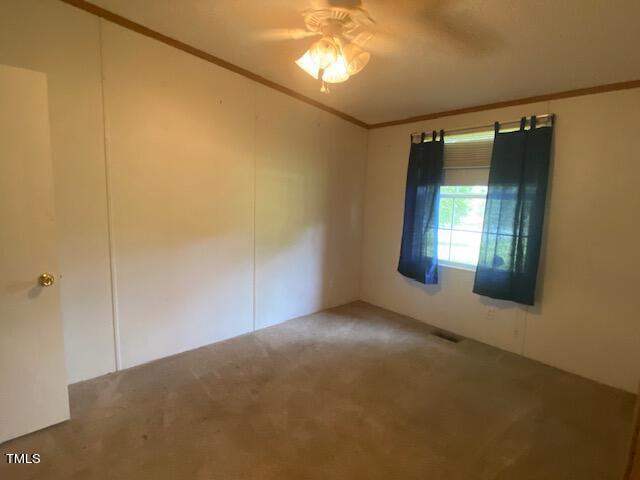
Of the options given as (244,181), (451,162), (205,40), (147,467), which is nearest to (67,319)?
(147,467)

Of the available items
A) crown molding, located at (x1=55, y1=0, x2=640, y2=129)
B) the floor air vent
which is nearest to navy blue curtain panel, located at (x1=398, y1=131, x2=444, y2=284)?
crown molding, located at (x1=55, y1=0, x2=640, y2=129)

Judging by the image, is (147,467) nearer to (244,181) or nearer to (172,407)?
(172,407)

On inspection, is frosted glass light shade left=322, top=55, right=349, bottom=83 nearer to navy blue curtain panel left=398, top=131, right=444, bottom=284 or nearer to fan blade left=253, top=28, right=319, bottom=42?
fan blade left=253, top=28, right=319, bottom=42

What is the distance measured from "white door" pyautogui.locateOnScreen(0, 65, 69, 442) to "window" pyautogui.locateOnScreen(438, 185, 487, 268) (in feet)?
11.0

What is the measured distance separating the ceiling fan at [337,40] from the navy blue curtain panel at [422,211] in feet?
5.63

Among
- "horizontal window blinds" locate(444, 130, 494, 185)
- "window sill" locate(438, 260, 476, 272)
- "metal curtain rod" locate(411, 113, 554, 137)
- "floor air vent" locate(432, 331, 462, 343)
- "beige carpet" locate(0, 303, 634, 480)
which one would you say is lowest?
"beige carpet" locate(0, 303, 634, 480)

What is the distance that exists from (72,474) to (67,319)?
1048 millimetres

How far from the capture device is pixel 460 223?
3.49m

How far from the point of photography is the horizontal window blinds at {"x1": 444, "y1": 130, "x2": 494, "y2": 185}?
3.19 metres

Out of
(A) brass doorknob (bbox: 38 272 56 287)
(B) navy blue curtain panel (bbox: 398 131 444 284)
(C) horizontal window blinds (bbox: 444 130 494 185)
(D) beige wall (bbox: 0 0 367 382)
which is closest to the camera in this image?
(A) brass doorknob (bbox: 38 272 56 287)

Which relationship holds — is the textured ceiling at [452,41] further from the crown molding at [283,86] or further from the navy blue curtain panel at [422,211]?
the navy blue curtain panel at [422,211]

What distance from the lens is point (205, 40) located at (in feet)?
8.32

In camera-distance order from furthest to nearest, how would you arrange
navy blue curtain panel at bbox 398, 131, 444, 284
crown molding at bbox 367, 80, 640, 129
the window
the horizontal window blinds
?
navy blue curtain panel at bbox 398, 131, 444, 284, the window, the horizontal window blinds, crown molding at bbox 367, 80, 640, 129

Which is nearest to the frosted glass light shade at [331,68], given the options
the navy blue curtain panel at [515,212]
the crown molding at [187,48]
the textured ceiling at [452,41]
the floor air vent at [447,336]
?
the textured ceiling at [452,41]
